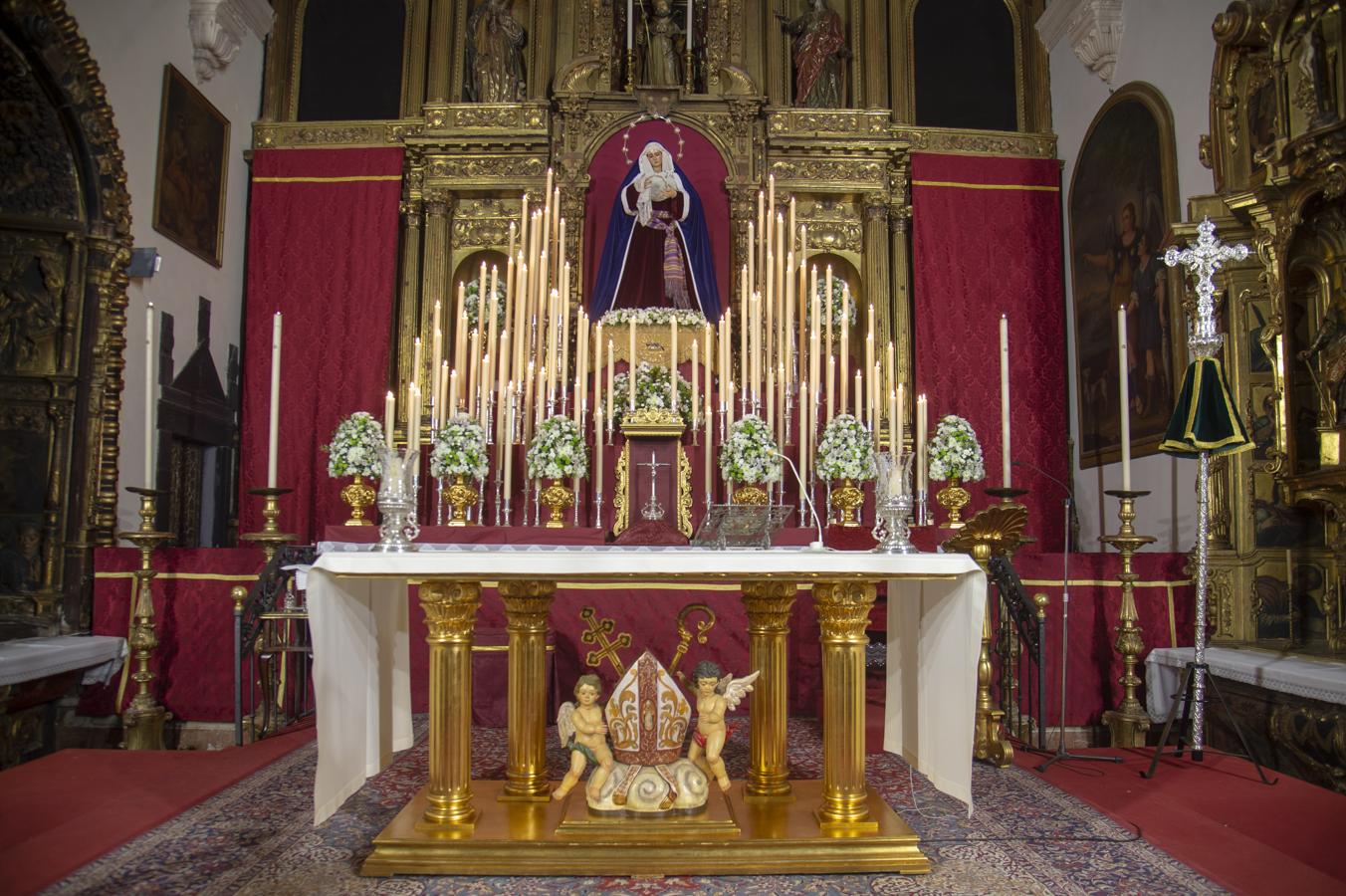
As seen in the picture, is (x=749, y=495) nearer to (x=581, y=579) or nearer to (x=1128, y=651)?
(x=1128, y=651)

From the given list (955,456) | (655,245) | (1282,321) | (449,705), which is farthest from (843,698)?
(655,245)

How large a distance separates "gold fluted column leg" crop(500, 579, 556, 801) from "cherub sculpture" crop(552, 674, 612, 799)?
30cm

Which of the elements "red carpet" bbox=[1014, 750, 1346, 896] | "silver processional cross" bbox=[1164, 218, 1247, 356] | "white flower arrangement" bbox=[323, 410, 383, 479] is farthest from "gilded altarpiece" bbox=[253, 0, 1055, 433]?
"red carpet" bbox=[1014, 750, 1346, 896]

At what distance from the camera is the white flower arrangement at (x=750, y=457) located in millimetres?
6734

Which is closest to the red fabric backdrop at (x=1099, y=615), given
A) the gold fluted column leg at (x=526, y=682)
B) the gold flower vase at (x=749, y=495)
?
the gold flower vase at (x=749, y=495)

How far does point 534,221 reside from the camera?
7.91 metres

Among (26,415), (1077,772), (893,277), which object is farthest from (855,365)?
(26,415)

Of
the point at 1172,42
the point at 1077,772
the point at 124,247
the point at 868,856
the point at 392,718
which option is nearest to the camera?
the point at 868,856

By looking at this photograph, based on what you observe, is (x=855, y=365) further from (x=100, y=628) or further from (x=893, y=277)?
(x=100, y=628)

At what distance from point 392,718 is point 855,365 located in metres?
6.57

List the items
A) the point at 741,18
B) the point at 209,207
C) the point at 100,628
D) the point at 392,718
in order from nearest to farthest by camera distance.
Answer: the point at 392,718, the point at 100,628, the point at 209,207, the point at 741,18

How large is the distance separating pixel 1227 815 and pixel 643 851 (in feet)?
8.76

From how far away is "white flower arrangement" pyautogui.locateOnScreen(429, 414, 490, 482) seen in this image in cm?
689

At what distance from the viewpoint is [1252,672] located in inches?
215
